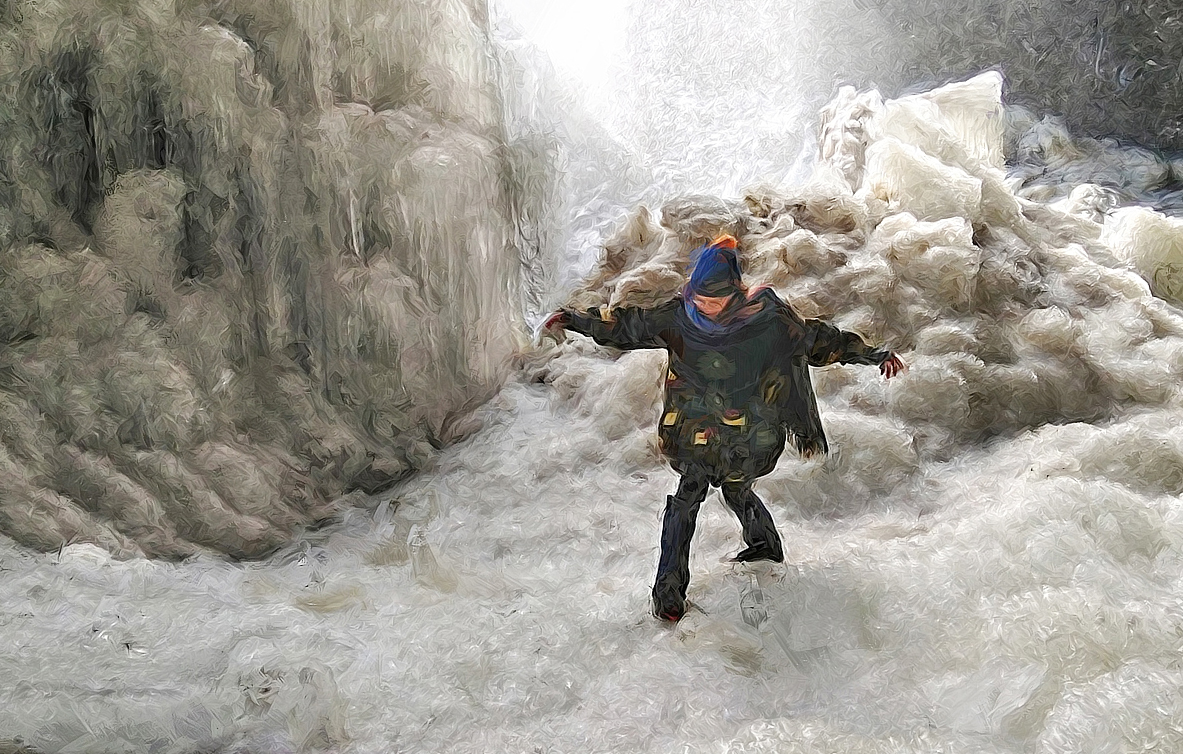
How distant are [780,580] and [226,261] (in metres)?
1.56

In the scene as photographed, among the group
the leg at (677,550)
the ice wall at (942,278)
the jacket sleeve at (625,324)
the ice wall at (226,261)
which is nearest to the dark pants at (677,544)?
the leg at (677,550)

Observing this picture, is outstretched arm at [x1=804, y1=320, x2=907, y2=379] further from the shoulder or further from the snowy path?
the snowy path

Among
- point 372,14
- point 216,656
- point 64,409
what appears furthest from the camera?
point 372,14

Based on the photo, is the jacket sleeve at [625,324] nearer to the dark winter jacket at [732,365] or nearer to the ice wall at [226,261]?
the dark winter jacket at [732,365]

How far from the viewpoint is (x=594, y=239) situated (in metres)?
3.65

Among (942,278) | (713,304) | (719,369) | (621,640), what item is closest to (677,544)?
(621,640)

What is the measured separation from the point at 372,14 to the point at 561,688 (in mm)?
1938

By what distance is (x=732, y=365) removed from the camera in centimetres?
171

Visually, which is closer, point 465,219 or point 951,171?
point 465,219

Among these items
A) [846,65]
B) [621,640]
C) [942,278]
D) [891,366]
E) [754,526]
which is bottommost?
[621,640]

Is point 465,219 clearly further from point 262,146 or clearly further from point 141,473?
point 141,473

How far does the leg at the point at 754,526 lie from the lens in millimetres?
1881

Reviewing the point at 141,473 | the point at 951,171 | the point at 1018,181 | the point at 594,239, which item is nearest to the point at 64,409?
the point at 141,473

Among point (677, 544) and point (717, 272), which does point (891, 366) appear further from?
point (677, 544)
